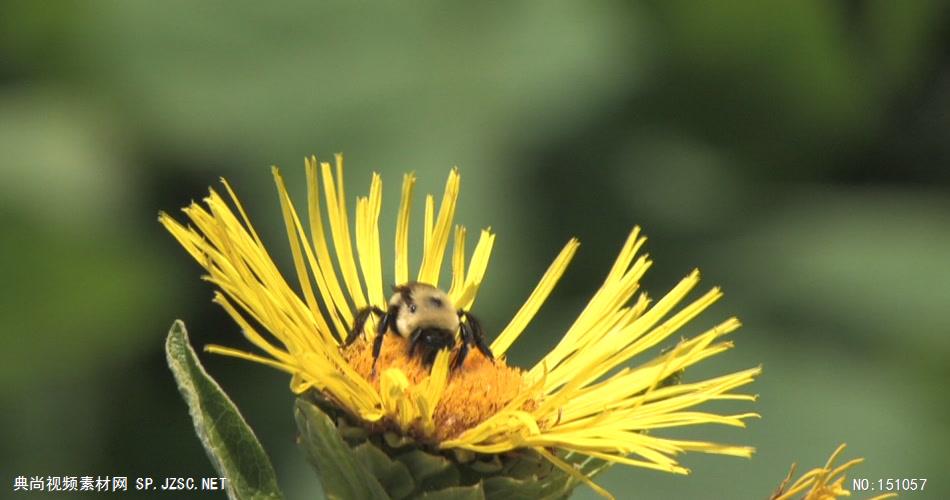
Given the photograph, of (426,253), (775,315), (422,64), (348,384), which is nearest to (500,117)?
(422,64)

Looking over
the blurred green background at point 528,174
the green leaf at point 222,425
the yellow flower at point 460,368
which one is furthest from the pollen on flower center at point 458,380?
the blurred green background at point 528,174

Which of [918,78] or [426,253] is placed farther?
[918,78]

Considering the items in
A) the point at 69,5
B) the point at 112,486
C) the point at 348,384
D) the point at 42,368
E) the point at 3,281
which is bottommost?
the point at 348,384

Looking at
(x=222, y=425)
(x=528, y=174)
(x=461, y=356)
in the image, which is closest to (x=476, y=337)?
(x=461, y=356)

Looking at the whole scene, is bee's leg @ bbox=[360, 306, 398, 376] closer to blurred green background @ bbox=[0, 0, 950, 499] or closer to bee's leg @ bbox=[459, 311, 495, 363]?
bee's leg @ bbox=[459, 311, 495, 363]

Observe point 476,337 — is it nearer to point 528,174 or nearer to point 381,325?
point 381,325

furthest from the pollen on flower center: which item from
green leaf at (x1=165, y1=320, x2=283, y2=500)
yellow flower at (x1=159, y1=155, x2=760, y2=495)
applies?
green leaf at (x1=165, y1=320, x2=283, y2=500)

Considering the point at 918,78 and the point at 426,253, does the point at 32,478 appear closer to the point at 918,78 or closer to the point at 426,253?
the point at 426,253
